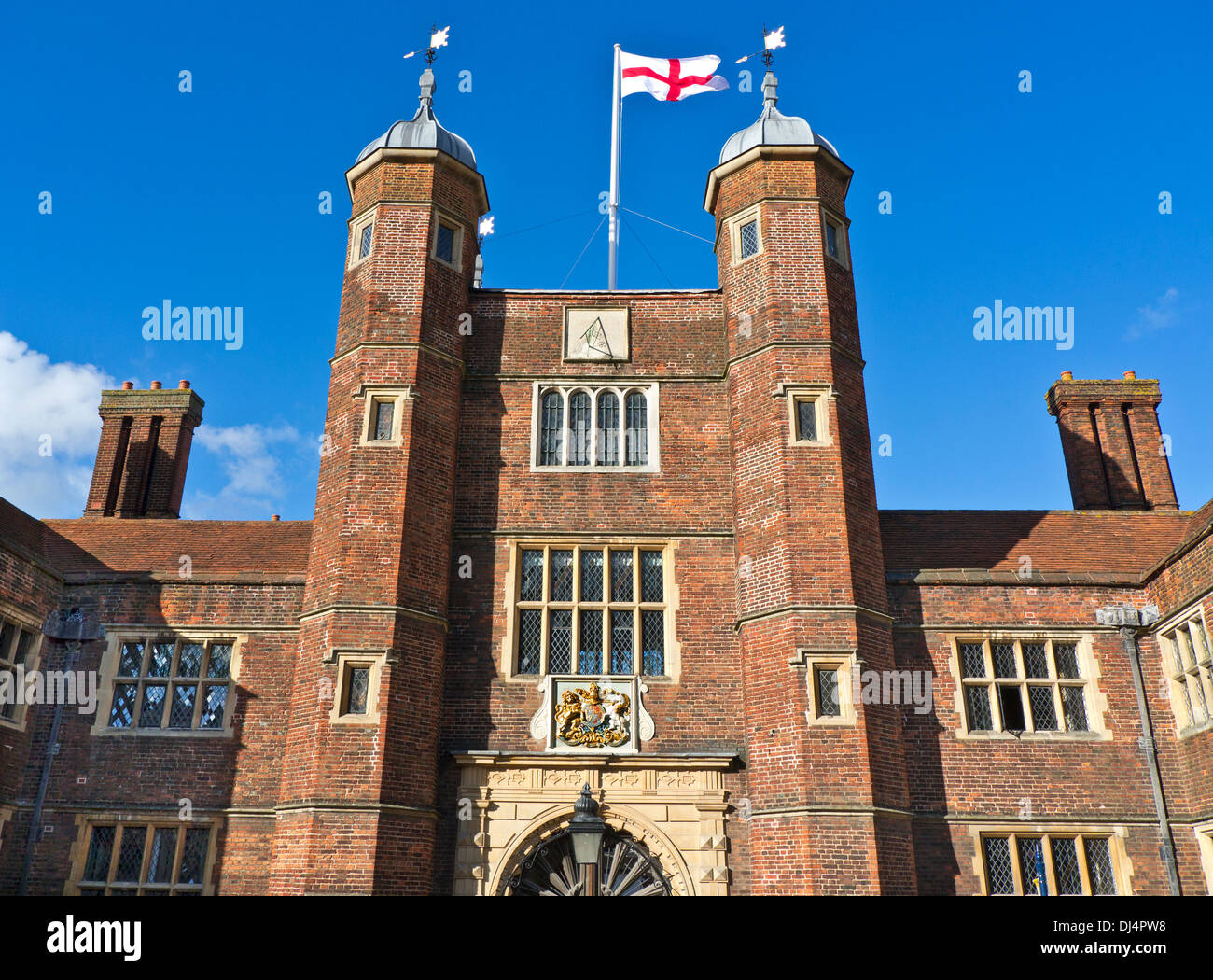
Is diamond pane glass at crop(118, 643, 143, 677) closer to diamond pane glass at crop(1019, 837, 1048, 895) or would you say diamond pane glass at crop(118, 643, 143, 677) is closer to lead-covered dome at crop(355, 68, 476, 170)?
lead-covered dome at crop(355, 68, 476, 170)

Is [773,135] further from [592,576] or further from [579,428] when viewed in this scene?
[592,576]

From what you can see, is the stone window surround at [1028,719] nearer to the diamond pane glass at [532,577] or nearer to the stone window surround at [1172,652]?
the stone window surround at [1172,652]

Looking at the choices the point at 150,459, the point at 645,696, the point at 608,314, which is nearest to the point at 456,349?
the point at 608,314

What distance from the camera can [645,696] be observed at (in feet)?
41.4

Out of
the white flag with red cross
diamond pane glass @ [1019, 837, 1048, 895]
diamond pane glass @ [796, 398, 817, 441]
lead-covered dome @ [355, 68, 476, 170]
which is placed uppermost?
the white flag with red cross

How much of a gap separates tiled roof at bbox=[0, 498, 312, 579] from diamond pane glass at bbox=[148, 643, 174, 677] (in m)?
1.03

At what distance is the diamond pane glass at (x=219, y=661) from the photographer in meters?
13.5

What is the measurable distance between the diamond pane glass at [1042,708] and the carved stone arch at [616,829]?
16.6 ft

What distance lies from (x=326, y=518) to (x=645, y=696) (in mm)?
4935

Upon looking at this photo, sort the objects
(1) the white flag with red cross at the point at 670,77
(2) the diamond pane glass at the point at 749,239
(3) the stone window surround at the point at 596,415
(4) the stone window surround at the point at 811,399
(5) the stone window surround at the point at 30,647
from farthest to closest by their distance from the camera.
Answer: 1. (1) the white flag with red cross at the point at 670,77
2. (2) the diamond pane glass at the point at 749,239
3. (3) the stone window surround at the point at 596,415
4. (4) the stone window surround at the point at 811,399
5. (5) the stone window surround at the point at 30,647

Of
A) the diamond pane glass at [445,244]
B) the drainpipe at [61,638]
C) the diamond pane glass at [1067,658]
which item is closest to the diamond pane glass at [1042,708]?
the diamond pane glass at [1067,658]

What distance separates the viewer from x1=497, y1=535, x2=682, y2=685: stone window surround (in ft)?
41.9

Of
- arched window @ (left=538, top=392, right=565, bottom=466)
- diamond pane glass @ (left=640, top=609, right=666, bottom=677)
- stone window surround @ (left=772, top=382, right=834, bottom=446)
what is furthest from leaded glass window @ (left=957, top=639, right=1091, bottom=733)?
arched window @ (left=538, top=392, right=565, bottom=466)
